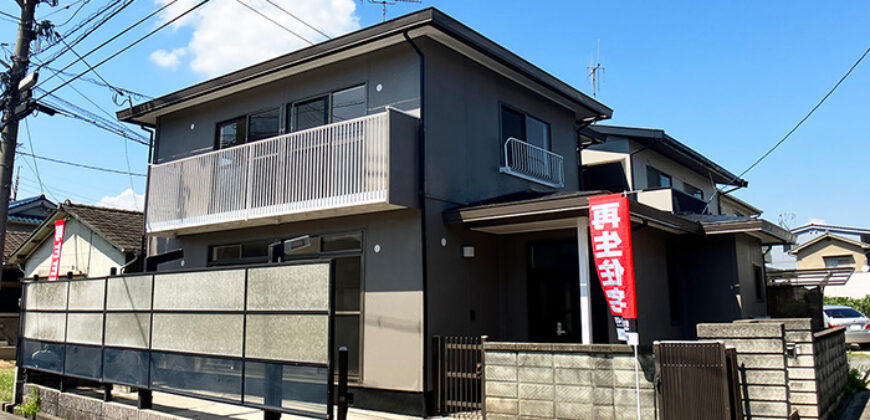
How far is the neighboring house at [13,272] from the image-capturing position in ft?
59.4

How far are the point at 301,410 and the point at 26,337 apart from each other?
7402mm

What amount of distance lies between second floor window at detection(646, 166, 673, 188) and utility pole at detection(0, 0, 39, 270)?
46.1 ft

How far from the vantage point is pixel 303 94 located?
10555 millimetres

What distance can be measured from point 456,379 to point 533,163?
4.81 meters

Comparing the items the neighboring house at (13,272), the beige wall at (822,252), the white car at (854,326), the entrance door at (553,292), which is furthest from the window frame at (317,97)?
the beige wall at (822,252)

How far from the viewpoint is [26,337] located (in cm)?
1053

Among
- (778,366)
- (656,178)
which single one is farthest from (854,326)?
(778,366)

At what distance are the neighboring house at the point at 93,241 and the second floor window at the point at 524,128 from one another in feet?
27.5

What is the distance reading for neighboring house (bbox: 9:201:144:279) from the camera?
13367mm

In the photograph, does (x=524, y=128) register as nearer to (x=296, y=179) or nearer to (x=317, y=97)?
(x=317, y=97)

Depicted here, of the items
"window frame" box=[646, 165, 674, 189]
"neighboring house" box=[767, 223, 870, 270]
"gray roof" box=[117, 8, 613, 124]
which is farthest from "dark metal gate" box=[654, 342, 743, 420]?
"neighboring house" box=[767, 223, 870, 270]

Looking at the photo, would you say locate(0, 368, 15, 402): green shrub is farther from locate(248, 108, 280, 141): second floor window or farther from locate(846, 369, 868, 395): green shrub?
locate(846, 369, 868, 395): green shrub

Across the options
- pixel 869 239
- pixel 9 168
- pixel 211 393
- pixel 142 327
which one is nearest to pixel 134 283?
pixel 142 327

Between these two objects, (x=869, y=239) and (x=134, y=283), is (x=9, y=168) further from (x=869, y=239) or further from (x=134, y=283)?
(x=869, y=239)
